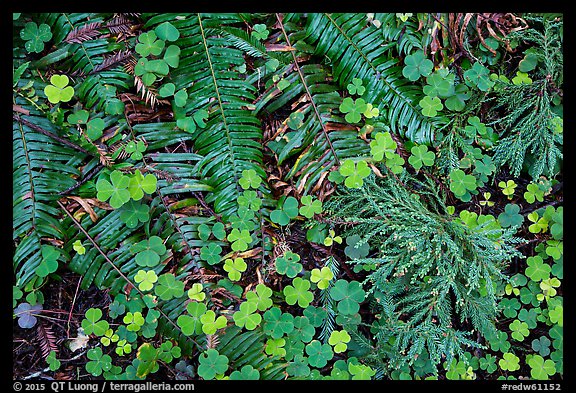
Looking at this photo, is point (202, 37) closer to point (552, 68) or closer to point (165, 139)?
point (165, 139)

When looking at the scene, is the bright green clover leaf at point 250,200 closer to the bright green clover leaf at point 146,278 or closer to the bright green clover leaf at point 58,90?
the bright green clover leaf at point 146,278

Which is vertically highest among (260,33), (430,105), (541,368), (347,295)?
(260,33)

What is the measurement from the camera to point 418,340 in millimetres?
2805

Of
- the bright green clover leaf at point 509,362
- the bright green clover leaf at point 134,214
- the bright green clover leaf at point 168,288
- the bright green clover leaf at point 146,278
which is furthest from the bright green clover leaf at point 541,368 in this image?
the bright green clover leaf at point 134,214

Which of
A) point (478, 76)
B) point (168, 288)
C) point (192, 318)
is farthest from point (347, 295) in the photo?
point (478, 76)

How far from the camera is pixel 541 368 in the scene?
9.87 ft

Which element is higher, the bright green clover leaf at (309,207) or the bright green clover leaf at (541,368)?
the bright green clover leaf at (309,207)

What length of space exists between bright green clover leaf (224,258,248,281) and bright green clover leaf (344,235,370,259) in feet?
2.27

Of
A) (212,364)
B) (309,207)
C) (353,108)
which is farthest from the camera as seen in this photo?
(353,108)

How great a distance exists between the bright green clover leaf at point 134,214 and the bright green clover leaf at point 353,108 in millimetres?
1477

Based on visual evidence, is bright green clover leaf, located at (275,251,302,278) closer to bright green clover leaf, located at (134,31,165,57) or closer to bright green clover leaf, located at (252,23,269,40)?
bright green clover leaf, located at (252,23,269,40)

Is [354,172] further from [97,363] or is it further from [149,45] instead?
[97,363]

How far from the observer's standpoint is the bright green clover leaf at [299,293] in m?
2.94

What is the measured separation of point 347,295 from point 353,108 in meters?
1.27
